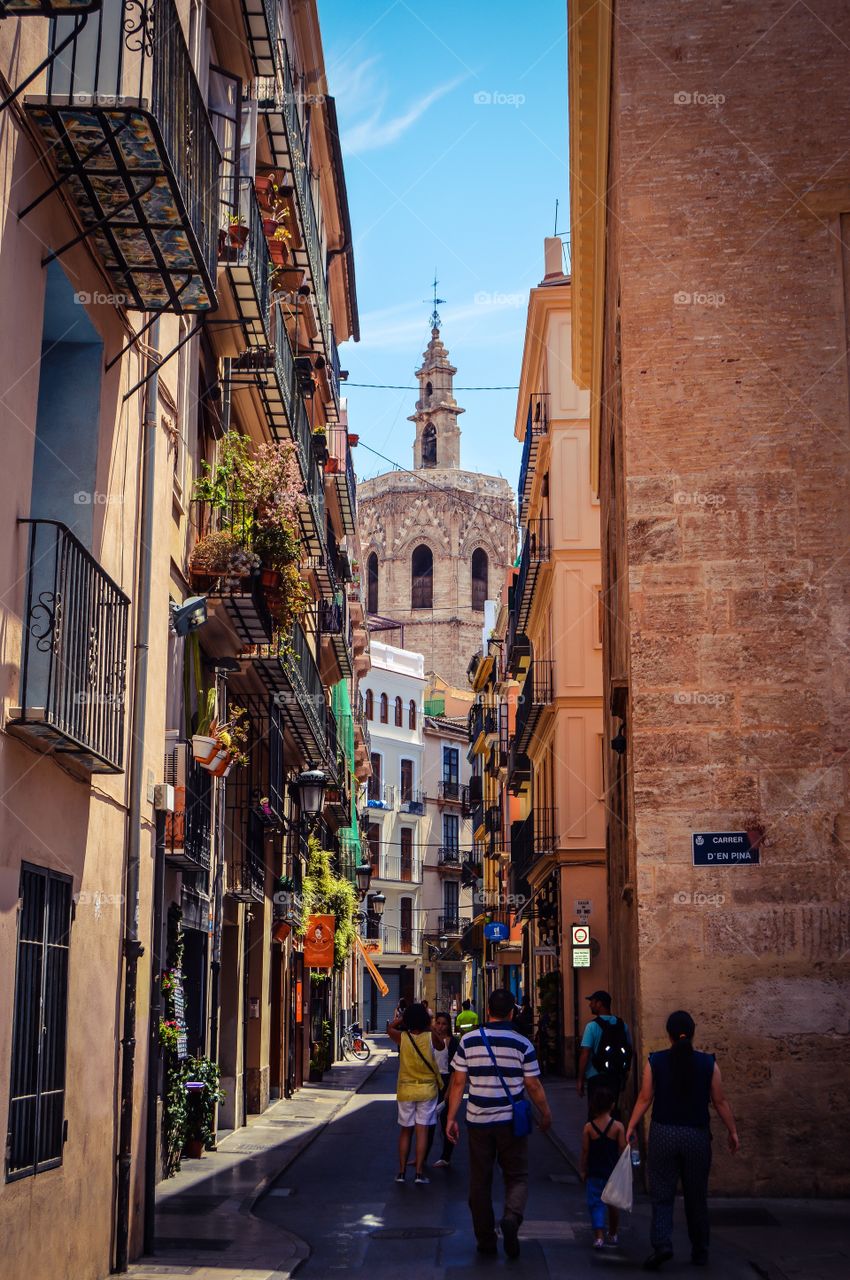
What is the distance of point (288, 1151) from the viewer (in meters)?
17.6

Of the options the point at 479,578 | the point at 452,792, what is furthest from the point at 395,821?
the point at 479,578

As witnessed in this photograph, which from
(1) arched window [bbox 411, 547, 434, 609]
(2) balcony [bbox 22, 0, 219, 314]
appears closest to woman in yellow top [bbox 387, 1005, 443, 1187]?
(2) balcony [bbox 22, 0, 219, 314]

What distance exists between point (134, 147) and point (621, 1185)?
23.1ft

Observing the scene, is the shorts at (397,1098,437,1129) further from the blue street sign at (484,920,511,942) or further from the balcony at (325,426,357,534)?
the blue street sign at (484,920,511,942)

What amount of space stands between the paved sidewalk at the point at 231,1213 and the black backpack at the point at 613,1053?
10.4ft

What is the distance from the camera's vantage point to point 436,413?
105062mm

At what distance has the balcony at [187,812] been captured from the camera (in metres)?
13.2

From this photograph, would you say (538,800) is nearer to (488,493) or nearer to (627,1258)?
(627,1258)

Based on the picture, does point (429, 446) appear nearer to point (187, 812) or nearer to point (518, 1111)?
point (187, 812)

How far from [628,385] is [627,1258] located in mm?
7813

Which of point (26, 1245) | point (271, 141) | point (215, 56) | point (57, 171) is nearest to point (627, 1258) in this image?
point (26, 1245)

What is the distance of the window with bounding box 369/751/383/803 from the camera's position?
7544 centimetres

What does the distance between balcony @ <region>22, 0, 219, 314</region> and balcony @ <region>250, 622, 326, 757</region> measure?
913 cm

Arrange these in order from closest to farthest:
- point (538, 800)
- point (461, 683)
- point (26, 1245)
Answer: point (26, 1245) < point (538, 800) < point (461, 683)
